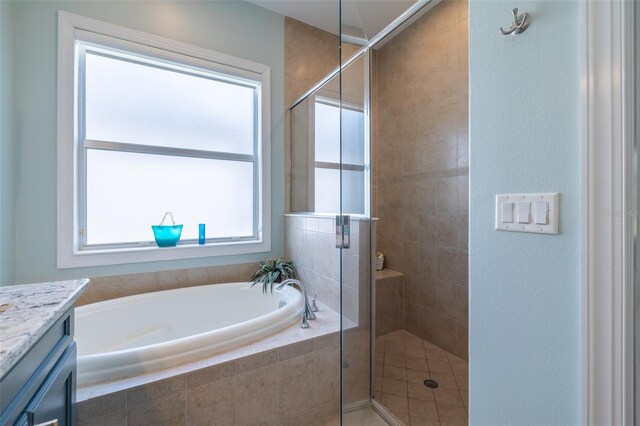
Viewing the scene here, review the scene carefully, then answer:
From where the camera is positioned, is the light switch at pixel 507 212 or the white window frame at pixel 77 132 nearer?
the light switch at pixel 507 212

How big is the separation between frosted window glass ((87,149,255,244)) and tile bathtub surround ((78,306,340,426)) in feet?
4.23

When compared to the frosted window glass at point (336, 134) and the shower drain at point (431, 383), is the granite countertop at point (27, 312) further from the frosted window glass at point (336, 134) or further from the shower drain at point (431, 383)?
the shower drain at point (431, 383)

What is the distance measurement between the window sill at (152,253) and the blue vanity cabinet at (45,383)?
119 centimetres

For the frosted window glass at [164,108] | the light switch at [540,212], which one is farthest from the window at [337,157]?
the light switch at [540,212]

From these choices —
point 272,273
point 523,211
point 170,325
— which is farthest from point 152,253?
point 523,211

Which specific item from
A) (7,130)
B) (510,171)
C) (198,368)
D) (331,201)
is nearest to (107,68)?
(7,130)

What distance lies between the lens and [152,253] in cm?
203

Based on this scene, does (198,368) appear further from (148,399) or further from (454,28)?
(454,28)

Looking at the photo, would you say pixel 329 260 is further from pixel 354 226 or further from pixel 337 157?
pixel 337 157

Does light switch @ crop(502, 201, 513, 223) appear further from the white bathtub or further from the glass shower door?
the white bathtub

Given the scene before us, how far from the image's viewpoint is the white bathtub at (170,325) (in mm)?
1178

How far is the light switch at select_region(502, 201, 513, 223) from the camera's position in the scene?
0.78 metres

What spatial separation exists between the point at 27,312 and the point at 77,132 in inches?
67.5

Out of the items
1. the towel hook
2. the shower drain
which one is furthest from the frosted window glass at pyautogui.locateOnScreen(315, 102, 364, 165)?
the shower drain
